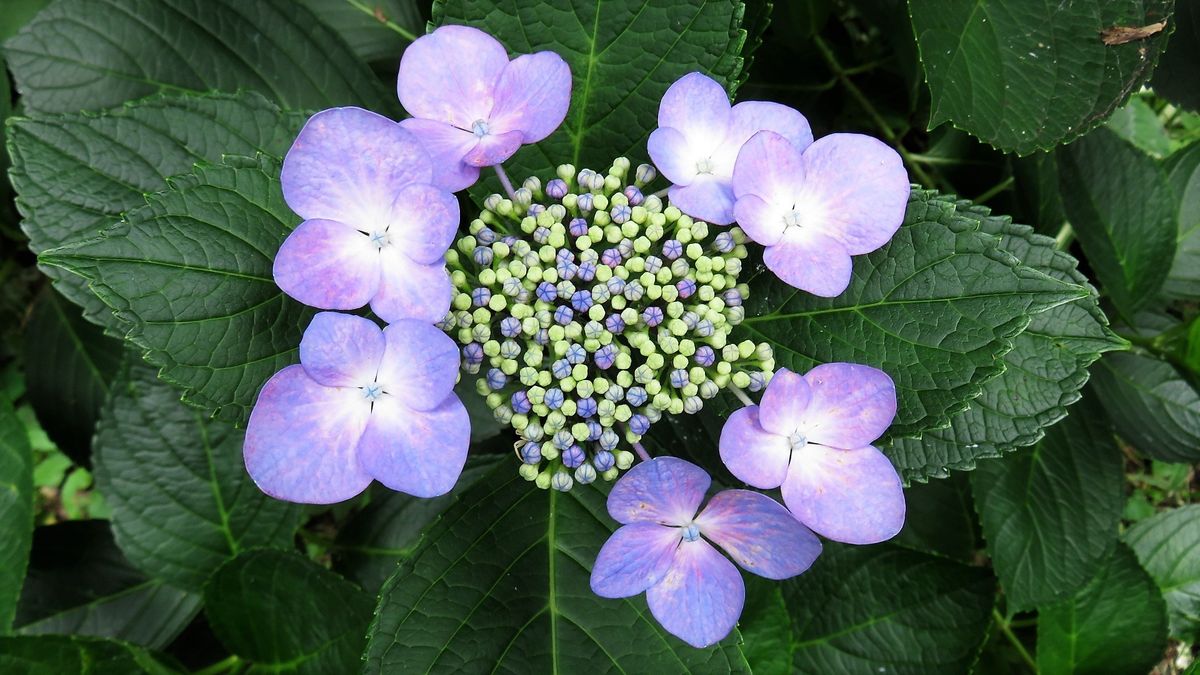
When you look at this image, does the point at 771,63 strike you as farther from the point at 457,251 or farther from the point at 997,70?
the point at 457,251

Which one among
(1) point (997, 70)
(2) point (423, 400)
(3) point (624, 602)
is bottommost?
(3) point (624, 602)

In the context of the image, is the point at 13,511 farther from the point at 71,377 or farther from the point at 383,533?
the point at 383,533

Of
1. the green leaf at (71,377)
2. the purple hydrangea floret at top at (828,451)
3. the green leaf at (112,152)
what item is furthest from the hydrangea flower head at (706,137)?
the green leaf at (71,377)

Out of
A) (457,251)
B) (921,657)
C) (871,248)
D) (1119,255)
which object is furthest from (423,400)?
(1119,255)

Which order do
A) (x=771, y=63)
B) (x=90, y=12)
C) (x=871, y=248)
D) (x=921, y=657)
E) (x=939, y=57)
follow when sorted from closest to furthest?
1. (x=871, y=248)
2. (x=939, y=57)
3. (x=90, y=12)
4. (x=921, y=657)
5. (x=771, y=63)

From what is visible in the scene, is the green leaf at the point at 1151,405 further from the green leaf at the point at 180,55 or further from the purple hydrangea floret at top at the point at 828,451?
the green leaf at the point at 180,55

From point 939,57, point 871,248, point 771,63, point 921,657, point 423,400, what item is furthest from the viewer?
point 771,63
